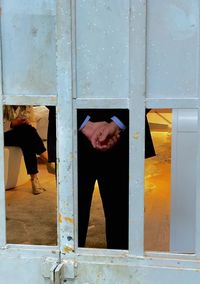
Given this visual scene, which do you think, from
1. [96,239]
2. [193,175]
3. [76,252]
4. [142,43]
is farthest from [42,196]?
[142,43]

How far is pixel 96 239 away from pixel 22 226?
29.6 inches

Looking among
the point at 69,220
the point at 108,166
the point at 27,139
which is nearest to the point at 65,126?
the point at 69,220

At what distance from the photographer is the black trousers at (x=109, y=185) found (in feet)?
7.36

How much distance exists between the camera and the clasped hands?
1994 millimetres

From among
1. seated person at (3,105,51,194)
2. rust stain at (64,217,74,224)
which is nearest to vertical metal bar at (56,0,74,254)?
rust stain at (64,217,74,224)

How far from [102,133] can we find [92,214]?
2.07 meters

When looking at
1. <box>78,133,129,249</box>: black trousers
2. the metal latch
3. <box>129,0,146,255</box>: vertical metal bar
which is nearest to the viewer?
<box>129,0,146,255</box>: vertical metal bar

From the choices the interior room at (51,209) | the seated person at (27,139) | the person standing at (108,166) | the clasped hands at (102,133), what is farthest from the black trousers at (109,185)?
the seated person at (27,139)

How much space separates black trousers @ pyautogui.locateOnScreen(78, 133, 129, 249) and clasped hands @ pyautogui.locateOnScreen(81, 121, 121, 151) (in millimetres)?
103

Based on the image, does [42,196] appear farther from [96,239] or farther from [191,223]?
[191,223]

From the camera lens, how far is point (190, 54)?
1635mm

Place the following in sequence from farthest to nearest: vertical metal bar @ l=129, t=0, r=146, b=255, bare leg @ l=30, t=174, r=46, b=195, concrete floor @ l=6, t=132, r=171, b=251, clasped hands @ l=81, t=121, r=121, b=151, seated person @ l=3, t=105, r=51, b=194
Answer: bare leg @ l=30, t=174, r=46, b=195 → seated person @ l=3, t=105, r=51, b=194 → concrete floor @ l=6, t=132, r=171, b=251 → clasped hands @ l=81, t=121, r=121, b=151 → vertical metal bar @ l=129, t=0, r=146, b=255

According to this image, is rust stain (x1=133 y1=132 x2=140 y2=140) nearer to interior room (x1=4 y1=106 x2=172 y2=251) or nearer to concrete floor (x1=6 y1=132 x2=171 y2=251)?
interior room (x1=4 y1=106 x2=172 y2=251)

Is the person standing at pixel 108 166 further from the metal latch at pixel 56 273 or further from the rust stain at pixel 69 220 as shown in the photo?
the metal latch at pixel 56 273
